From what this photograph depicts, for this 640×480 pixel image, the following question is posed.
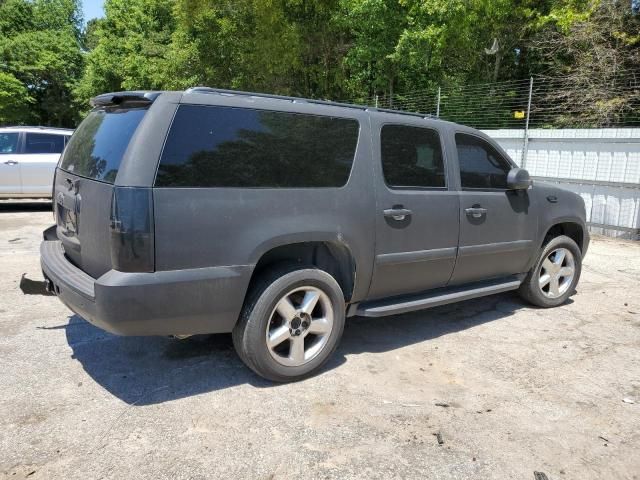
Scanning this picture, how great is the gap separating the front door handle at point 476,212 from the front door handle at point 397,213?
2.29 feet

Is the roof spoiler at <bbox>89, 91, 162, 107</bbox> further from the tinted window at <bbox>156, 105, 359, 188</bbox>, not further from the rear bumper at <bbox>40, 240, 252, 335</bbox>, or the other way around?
the rear bumper at <bbox>40, 240, 252, 335</bbox>

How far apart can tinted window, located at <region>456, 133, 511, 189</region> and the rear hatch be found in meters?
2.72

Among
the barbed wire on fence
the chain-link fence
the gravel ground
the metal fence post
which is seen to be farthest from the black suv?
the barbed wire on fence

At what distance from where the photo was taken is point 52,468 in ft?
8.47

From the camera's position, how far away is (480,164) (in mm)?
4699

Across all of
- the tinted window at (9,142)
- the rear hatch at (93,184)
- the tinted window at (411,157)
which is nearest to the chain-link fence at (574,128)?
the tinted window at (411,157)

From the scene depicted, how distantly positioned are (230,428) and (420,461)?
1077 millimetres

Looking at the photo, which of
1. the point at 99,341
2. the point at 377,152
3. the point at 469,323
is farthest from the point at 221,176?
the point at 469,323

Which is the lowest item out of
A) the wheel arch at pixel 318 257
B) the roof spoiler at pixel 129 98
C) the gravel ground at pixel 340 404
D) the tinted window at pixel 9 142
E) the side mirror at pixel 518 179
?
the gravel ground at pixel 340 404

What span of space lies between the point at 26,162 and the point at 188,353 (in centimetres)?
898

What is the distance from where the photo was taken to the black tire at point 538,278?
209 inches

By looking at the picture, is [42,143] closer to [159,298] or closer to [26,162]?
[26,162]

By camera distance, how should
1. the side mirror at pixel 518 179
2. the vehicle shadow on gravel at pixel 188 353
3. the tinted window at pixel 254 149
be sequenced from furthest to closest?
1. the side mirror at pixel 518 179
2. the vehicle shadow on gravel at pixel 188 353
3. the tinted window at pixel 254 149

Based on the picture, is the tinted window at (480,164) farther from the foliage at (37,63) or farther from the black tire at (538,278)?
the foliage at (37,63)
